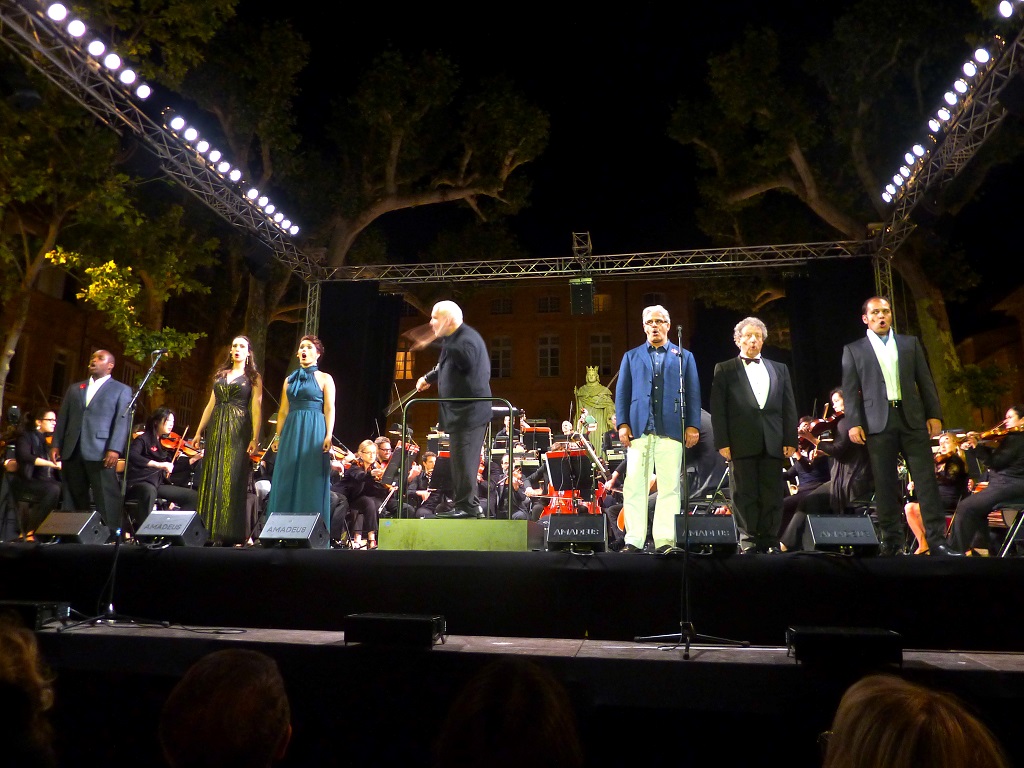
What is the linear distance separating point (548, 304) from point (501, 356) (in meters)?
3.37

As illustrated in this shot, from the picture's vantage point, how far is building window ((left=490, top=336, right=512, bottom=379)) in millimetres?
37281

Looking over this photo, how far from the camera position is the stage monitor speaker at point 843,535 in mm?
4547

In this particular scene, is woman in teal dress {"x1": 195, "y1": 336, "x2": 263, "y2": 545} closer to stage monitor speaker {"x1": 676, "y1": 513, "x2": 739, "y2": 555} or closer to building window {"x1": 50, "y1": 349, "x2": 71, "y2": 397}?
Result: stage monitor speaker {"x1": 676, "y1": 513, "x2": 739, "y2": 555}

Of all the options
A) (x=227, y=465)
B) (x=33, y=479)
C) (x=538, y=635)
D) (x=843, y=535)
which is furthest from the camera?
(x=33, y=479)

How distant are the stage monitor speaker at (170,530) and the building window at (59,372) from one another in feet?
69.6

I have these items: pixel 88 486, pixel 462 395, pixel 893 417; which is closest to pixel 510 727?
pixel 462 395

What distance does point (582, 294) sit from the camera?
14.3 m

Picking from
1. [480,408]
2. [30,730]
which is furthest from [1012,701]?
[480,408]

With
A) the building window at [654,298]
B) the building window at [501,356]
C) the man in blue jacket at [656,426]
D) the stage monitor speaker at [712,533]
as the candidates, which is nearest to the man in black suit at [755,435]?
the man in blue jacket at [656,426]

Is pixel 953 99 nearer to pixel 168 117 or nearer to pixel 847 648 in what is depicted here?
pixel 847 648

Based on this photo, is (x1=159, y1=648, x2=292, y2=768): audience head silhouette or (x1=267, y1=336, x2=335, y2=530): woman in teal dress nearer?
(x1=159, y1=648, x2=292, y2=768): audience head silhouette

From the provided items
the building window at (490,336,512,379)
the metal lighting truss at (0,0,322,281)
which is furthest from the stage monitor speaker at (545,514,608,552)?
the building window at (490,336,512,379)

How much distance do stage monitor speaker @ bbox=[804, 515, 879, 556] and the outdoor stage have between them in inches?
4.8

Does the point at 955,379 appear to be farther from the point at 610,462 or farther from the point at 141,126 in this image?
the point at 141,126
